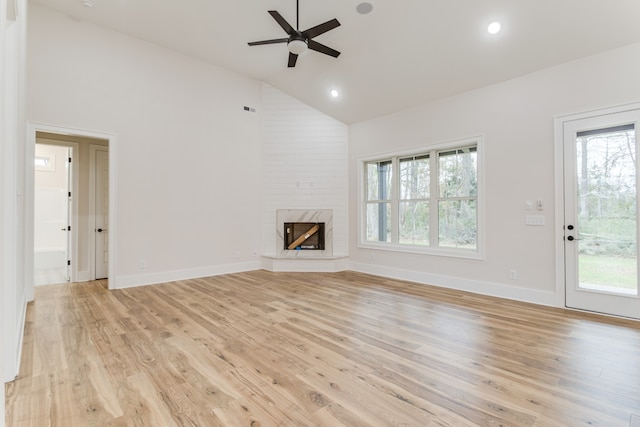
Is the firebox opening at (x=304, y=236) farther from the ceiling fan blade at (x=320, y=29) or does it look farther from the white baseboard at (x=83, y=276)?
the ceiling fan blade at (x=320, y=29)

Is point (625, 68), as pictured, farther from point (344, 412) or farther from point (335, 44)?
point (344, 412)

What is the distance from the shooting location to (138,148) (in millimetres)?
5043

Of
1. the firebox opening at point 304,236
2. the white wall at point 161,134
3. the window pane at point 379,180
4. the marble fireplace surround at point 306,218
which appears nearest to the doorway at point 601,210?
the window pane at point 379,180

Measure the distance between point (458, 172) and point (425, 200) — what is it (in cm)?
72

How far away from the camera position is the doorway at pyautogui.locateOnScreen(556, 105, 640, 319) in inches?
137

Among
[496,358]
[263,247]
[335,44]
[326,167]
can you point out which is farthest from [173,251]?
[496,358]

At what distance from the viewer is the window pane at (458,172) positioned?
15.8ft

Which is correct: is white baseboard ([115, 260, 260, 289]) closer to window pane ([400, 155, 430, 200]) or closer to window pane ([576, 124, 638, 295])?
window pane ([400, 155, 430, 200])

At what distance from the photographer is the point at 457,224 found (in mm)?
4996

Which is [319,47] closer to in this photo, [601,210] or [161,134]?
[161,134]

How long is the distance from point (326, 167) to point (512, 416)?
5260mm

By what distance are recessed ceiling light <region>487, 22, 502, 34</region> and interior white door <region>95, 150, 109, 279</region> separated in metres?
6.20

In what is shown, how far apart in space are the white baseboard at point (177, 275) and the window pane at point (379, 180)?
2.76 meters

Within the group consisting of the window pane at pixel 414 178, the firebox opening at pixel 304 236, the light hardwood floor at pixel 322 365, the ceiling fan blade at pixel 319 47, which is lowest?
the light hardwood floor at pixel 322 365
